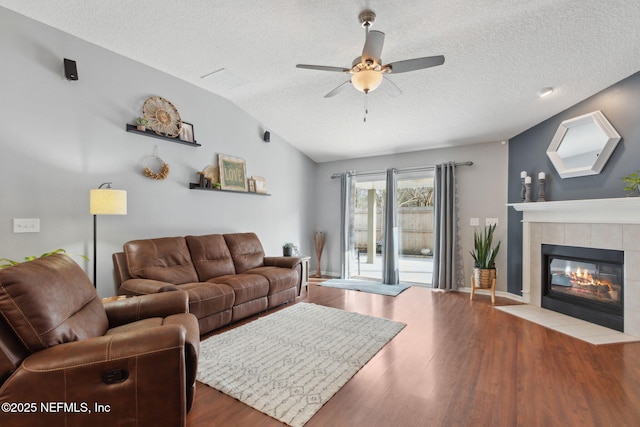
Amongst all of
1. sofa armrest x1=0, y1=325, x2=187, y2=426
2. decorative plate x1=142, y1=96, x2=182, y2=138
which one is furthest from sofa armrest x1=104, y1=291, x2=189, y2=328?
decorative plate x1=142, y1=96, x2=182, y2=138

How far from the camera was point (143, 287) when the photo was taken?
8.87ft

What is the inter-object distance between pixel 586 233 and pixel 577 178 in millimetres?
693

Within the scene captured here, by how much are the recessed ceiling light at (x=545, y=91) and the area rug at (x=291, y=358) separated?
3.23 meters

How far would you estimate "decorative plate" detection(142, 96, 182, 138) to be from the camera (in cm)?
349

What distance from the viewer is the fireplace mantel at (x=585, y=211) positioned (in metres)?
3.03

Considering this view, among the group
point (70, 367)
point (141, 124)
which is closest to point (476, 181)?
point (141, 124)

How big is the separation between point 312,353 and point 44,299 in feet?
6.35

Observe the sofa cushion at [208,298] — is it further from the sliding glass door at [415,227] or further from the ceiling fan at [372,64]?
the sliding glass door at [415,227]

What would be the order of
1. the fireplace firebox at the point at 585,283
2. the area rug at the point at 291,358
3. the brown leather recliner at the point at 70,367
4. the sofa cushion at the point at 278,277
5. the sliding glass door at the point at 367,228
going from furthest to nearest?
the sliding glass door at the point at 367,228 < the sofa cushion at the point at 278,277 < the fireplace firebox at the point at 585,283 < the area rug at the point at 291,358 < the brown leather recliner at the point at 70,367

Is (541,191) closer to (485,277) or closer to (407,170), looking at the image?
(485,277)

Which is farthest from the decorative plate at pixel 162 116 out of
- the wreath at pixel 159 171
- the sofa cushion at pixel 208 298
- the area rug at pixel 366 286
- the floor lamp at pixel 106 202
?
the area rug at pixel 366 286

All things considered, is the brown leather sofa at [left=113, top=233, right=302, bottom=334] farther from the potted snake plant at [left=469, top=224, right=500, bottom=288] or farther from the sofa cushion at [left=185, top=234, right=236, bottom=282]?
the potted snake plant at [left=469, top=224, right=500, bottom=288]

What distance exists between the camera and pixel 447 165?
511cm

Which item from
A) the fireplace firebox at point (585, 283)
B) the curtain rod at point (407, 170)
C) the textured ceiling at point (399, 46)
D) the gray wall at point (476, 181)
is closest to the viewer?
the textured ceiling at point (399, 46)
